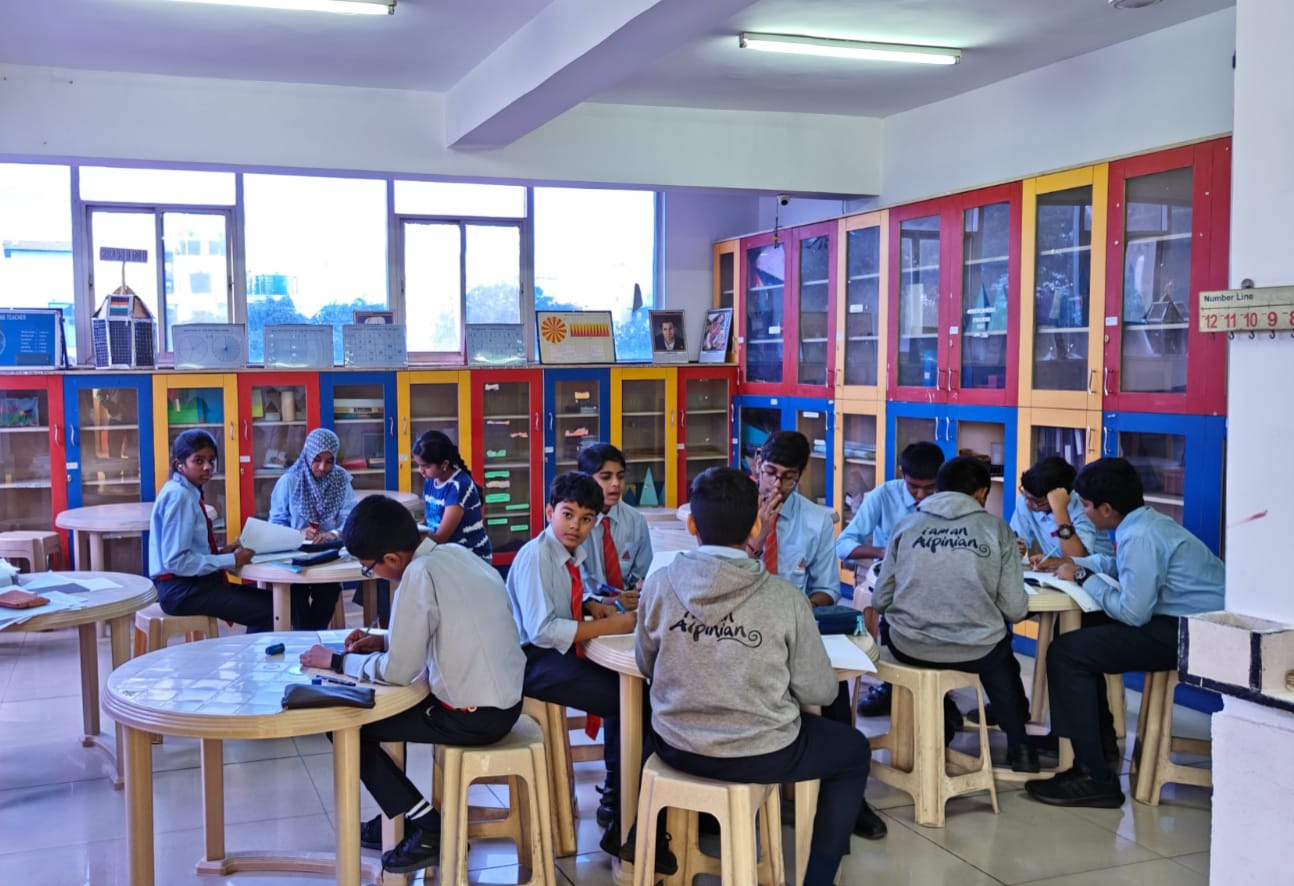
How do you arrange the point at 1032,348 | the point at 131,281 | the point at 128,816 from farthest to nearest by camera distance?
the point at 131,281
the point at 1032,348
the point at 128,816

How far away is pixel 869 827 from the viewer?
3.77 meters

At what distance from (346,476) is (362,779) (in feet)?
9.15

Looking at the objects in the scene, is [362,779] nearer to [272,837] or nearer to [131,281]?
[272,837]

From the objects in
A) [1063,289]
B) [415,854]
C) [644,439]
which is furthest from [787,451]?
[644,439]

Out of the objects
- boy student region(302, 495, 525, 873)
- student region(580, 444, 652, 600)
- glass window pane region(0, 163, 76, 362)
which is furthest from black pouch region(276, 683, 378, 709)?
glass window pane region(0, 163, 76, 362)

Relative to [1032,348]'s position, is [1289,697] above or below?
below

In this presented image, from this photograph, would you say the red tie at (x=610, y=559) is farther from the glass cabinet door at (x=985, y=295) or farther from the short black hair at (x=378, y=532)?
the glass cabinet door at (x=985, y=295)

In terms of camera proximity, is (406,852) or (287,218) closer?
(406,852)

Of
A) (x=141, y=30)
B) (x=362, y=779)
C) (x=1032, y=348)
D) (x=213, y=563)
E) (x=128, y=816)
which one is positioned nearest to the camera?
(x=128, y=816)

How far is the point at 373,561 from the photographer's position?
3105 mm

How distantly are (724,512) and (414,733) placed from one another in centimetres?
111

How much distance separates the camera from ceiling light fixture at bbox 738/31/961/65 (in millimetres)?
5543

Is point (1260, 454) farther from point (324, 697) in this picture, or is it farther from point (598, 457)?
point (598, 457)

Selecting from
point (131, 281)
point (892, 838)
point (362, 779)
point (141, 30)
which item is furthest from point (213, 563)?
point (131, 281)
